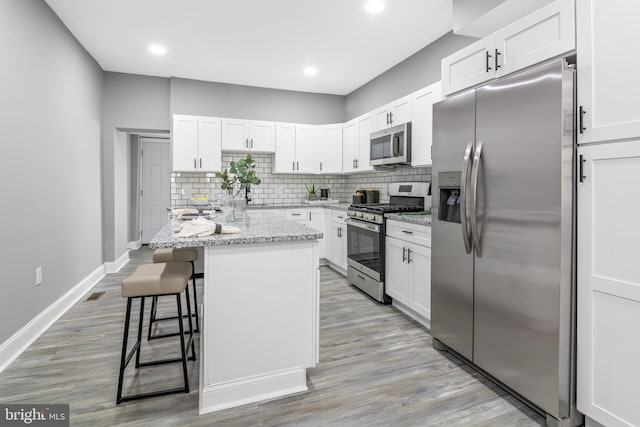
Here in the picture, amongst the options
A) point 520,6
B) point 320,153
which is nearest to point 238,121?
point 320,153

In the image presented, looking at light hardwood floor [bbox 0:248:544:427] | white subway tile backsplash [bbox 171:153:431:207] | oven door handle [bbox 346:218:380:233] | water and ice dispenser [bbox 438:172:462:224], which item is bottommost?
light hardwood floor [bbox 0:248:544:427]

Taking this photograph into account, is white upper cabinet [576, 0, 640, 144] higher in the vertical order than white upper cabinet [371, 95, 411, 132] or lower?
lower

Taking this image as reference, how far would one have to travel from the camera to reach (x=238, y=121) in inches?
199

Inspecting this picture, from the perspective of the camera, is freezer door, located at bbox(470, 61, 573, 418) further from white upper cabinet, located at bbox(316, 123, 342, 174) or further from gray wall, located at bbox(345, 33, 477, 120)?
white upper cabinet, located at bbox(316, 123, 342, 174)

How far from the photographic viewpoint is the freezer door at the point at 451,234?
2.21m

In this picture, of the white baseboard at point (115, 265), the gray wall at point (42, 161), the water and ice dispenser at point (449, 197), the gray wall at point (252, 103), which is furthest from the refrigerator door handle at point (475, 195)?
the white baseboard at point (115, 265)

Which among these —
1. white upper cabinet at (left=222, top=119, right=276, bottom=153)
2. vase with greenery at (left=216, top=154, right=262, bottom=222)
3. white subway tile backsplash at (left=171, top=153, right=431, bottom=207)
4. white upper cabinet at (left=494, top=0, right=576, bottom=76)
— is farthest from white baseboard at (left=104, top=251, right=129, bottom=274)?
white upper cabinet at (left=494, top=0, right=576, bottom=76)

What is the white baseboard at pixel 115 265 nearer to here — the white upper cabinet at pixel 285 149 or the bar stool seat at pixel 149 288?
the white upper cabinet at pixel 285 149

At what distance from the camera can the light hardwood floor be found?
69.9 inches

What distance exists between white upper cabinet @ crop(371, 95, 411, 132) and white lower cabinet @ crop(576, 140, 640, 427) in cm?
222

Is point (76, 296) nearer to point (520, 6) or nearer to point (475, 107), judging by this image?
point (475, 107)

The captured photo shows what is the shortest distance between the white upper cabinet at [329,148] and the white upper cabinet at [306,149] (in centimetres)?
7

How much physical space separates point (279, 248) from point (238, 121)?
363 cm

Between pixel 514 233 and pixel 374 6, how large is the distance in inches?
92.4
